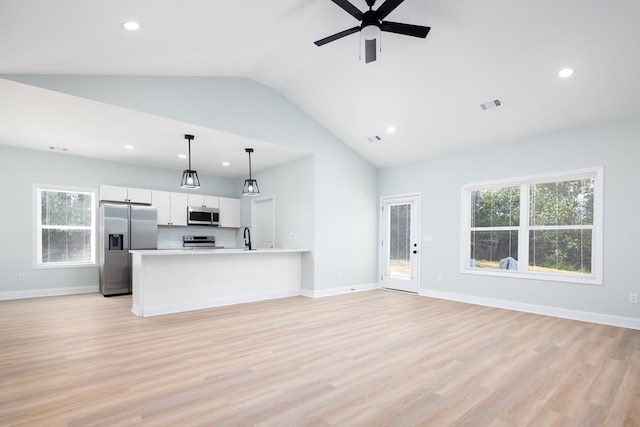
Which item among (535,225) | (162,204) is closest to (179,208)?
(162,204)

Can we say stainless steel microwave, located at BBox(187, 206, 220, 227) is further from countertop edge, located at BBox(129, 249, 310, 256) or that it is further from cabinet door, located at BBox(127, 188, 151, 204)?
countertop edge, located at BBox(129, 249, 310, 256)

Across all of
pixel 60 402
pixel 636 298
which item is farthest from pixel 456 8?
pixel 60 402

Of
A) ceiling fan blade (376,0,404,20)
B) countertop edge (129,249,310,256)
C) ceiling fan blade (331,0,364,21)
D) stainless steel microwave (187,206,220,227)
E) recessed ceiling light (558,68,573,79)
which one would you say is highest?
ceiling fan blade (331,0,364,21)

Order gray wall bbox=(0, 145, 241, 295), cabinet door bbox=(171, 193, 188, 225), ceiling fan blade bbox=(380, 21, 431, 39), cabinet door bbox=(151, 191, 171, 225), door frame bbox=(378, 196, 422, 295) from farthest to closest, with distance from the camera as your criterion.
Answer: cabinet door bbox=(171, 193, 188, 225) < cabinet door bbox=(151, 191, 171, 225) < door frame bbox=(378, 196, 422, 295) < gray wall bbox=(0, 145, 241, 295) < ceiling fan blade bbox=(380, 21, 431, 39)

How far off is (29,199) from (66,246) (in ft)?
3.42

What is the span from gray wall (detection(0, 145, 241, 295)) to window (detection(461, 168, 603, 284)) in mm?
7018

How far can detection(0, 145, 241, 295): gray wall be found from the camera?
572 cm

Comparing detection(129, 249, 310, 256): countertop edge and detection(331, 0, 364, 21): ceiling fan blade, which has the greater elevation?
detection(331, 0, 364, 21): ceiling fan blade

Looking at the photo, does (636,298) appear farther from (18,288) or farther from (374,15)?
(18,288)

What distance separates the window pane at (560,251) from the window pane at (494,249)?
0.26 meters

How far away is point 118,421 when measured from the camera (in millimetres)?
2020

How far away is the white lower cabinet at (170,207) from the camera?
277 inches

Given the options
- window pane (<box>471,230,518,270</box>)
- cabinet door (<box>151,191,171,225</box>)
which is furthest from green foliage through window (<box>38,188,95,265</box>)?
window pane (<box>471,230,518,270</box>)

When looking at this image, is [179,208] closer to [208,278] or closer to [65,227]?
[65,227]
